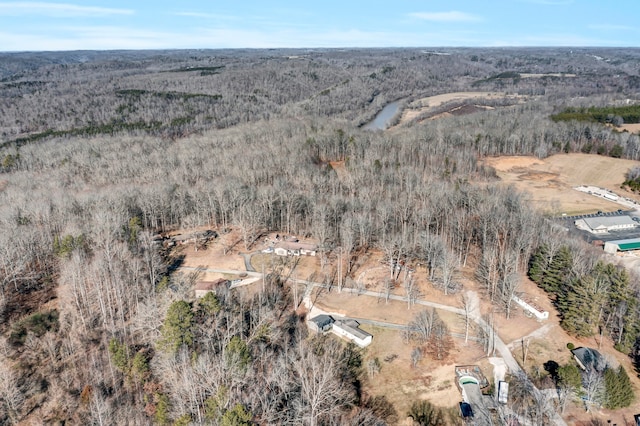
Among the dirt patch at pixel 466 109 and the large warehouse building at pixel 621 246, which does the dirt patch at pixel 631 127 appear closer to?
the dirt patch at pixel 466 109

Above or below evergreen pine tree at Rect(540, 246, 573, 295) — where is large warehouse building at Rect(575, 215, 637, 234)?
below

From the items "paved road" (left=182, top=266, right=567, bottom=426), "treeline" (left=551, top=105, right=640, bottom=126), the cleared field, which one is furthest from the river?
"paved road" (left=182, top=266, right=567, bottom=426)

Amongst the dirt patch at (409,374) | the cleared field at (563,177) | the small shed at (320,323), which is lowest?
the dirt patch at (409,374)

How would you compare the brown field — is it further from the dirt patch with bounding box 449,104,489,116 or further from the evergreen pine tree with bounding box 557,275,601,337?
the dirt patch with bounding box 449,104,489,116

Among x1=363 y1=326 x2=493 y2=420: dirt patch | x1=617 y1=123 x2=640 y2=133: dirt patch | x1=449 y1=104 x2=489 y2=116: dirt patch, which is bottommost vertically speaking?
x1=363 y1=326 x2=493 y2=420: dirt patch

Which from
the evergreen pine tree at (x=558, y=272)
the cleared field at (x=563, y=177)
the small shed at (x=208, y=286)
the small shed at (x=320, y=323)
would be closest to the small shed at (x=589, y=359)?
the evergreen pine tree at (x=558, y=272)

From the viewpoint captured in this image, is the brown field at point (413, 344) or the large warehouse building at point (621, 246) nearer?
the brown field at point (413, 344)

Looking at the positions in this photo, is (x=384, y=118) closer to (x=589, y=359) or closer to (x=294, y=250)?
(x=294, y=250)
